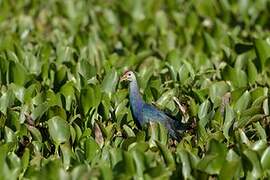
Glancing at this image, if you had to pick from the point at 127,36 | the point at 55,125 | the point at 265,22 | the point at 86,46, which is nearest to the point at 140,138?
the point at 55,125

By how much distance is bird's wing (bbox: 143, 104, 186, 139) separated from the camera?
248 inches

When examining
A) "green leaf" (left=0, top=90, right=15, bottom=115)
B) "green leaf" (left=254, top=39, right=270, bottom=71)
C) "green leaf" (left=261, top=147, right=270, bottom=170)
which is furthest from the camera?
"green leaf" (left=254, top=39, right=270, bottom=71)

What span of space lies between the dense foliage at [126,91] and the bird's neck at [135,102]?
0.34ft

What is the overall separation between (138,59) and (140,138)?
8.43 ft

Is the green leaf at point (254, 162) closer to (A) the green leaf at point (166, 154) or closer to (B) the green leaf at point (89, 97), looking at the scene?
(A) the green leaf at point (166, 154)

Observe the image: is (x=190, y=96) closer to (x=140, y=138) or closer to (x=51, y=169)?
(x=140, y=138)

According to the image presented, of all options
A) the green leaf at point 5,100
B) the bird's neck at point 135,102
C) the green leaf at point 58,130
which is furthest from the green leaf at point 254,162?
the green leaf at point 5,100

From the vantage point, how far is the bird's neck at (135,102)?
6.46 m

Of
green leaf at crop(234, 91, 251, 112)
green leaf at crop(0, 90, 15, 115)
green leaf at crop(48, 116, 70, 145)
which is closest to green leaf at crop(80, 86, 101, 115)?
green leaf at crop(48, 116, 70, 145)

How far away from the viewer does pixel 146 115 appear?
6.40 m

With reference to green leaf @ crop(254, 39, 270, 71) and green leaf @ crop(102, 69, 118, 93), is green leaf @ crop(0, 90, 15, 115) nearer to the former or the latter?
green leaf @ crop(102, 69, 118, 93)

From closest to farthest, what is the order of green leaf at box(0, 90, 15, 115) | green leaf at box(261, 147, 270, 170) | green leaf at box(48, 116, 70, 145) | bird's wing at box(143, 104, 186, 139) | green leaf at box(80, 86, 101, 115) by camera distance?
green leaf at box(261, 147, 270, 170)
green leaf at box(48, 116, 70, 145)
bird's wing at box(143, 104, 186, 139)
green leaf at box(80, 86, 101, 115)
green leaf at box(0, 90, 15, 115)

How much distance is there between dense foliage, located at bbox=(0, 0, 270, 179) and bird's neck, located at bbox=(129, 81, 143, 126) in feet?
0.34

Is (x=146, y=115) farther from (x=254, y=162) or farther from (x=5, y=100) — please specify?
(x=254, y=162)
